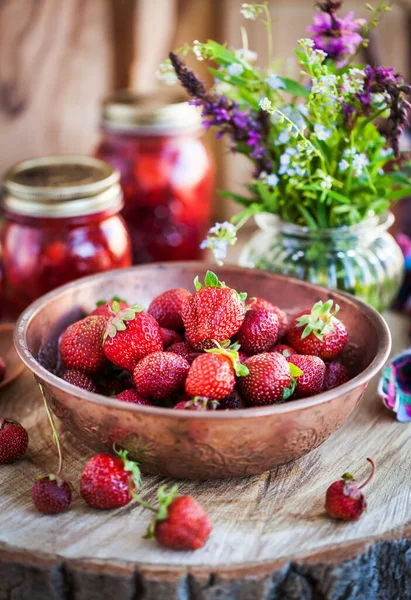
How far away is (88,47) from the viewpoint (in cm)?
212

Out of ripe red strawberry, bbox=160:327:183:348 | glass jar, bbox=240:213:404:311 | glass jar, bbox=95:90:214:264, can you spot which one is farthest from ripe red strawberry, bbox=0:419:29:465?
glass jar, bbox=95:90:214:264

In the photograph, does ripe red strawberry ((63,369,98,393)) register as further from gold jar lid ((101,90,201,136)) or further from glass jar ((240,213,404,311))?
gold jar lid ((101,90,201,136))

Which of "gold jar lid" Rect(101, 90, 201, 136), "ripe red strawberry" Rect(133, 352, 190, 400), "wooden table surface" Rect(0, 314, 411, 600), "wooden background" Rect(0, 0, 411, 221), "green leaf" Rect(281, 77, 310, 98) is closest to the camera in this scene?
"wooden table surface" Rect(0, 314, 411, 600)

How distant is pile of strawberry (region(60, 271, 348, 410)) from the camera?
96cm

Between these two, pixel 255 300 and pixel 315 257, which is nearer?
pixel 255 300

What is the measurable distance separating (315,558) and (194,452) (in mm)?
191

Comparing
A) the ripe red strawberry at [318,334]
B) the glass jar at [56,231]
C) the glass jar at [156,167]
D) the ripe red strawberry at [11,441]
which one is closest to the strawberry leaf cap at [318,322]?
the ripe red strawberry at [318,334]

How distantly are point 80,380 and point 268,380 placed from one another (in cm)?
28

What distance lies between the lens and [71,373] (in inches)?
42.1

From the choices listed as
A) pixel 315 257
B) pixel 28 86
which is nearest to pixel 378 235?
pixel 315 257

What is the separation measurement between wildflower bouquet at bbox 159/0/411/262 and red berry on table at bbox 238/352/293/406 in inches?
10.4

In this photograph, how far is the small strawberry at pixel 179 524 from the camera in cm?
87

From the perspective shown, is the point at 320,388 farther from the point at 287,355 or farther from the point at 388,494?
the point at 388,494

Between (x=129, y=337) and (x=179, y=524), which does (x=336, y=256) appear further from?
(x=179, y=524)
